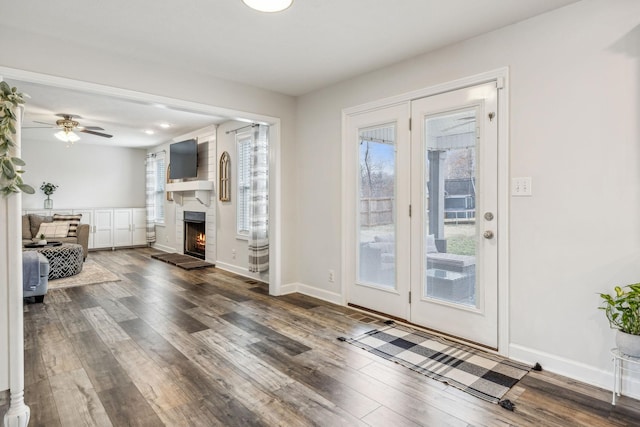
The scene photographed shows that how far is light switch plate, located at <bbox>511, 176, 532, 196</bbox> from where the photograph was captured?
2.54 meters

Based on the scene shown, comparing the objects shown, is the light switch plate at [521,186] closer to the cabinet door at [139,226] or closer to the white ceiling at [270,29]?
the white ceiling at [270,29]

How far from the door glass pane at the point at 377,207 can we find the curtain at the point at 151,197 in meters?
6.42

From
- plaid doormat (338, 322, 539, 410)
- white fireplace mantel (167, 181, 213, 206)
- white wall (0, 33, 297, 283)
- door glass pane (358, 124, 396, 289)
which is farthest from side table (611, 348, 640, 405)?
white fireplace mantel (167, 181, 213, 206)

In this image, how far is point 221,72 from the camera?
12.0 feet

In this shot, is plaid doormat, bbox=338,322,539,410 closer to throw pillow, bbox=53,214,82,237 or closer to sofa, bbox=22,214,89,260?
sofa, bbox=22,214,89,260

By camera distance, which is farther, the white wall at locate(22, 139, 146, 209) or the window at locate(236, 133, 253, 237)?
the white wall at locate(22, 139, 146, 209)

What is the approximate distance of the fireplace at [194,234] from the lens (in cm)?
697

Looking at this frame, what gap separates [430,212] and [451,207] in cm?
20

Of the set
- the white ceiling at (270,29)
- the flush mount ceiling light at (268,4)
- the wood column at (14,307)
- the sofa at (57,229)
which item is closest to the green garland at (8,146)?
the wood column at (14,307)

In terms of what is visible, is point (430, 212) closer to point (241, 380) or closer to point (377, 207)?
point (377, 207)

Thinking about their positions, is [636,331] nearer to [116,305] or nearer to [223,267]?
[116,305]

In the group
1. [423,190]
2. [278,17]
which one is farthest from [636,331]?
[278,17]

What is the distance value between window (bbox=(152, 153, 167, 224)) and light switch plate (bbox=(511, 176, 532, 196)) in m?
7.68

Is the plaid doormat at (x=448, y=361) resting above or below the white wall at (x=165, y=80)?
below
